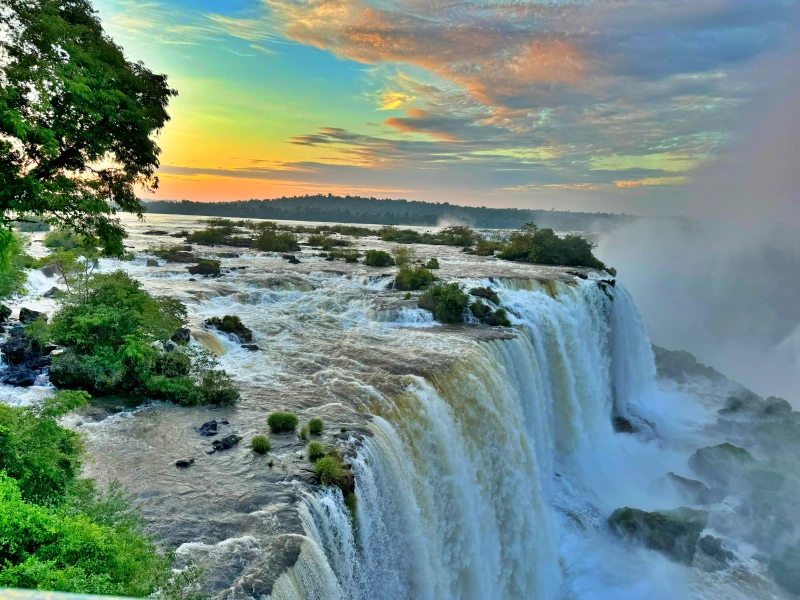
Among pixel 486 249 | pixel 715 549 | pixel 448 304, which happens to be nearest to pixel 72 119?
pixel 448 304

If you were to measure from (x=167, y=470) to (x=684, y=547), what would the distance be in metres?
17.2

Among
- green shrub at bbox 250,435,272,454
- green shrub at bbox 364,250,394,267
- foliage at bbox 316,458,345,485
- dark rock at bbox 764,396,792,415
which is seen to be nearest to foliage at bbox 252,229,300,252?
green shrub at bbox 364,250,394,267

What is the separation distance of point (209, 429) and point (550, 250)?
117 ft

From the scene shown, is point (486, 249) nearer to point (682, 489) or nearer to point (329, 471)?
point (682, 489)

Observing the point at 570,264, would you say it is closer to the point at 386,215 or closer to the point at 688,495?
the point at 688,495

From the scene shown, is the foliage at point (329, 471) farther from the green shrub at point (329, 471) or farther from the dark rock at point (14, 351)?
the dark rock at point (14, 351)

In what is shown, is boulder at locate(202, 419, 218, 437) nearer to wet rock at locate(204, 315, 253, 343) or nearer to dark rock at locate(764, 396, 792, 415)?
wet rock at locate(204, 315, 253, 343)

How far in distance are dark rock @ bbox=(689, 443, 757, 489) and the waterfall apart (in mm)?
4138

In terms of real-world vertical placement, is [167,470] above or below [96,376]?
below

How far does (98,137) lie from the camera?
10875 millimetres

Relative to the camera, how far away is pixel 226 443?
36.7 feet

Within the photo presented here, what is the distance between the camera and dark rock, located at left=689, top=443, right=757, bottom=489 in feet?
72.8

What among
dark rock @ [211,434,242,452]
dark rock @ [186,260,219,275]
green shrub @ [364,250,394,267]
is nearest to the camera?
dark rock @ [211,434,242,452]

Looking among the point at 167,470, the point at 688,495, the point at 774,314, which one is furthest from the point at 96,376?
the point at 774,314
